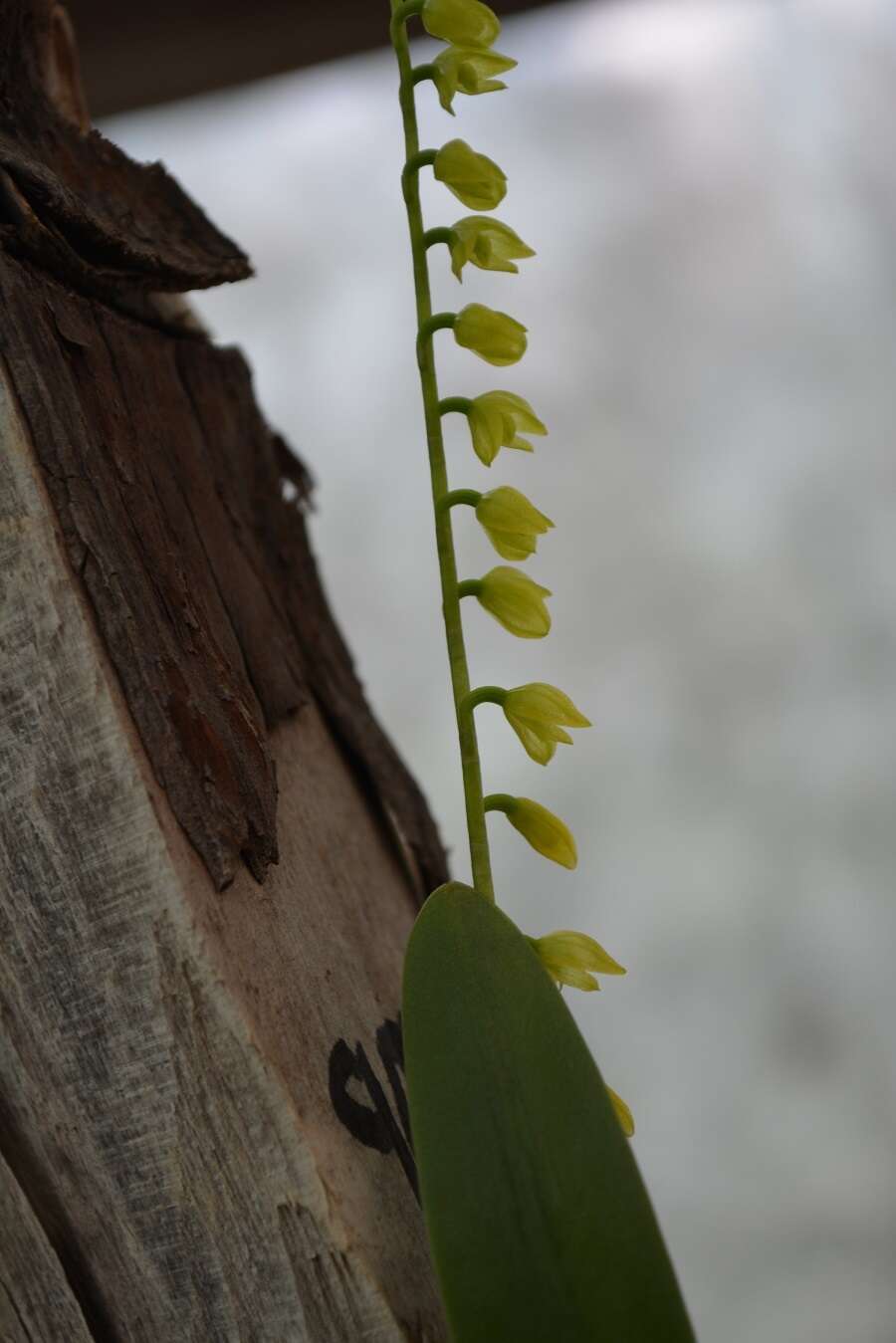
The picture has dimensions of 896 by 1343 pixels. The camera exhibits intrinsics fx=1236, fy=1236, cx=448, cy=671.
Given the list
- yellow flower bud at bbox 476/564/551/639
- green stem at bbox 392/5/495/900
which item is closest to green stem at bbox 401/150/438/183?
green stem at bbox 392/5/495/900

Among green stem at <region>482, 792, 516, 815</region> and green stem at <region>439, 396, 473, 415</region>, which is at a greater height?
green stem at <region>439, 396, 473, 415</region>

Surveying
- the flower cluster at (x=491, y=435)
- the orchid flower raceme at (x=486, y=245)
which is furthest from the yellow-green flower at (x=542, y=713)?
the orchid flower raceme at (x=486, y=245)

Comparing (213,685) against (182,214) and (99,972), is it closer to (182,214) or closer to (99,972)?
(99,972)

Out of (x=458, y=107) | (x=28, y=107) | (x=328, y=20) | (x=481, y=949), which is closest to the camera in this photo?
(x=481, y=949)

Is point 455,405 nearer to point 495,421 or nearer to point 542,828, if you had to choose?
point 495,421

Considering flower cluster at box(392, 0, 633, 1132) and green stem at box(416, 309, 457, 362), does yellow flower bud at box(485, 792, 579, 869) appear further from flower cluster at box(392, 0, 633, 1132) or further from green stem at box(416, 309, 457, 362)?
green stem at box(416, 309, 457, 362)

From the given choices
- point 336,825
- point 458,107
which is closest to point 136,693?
point 336,825
